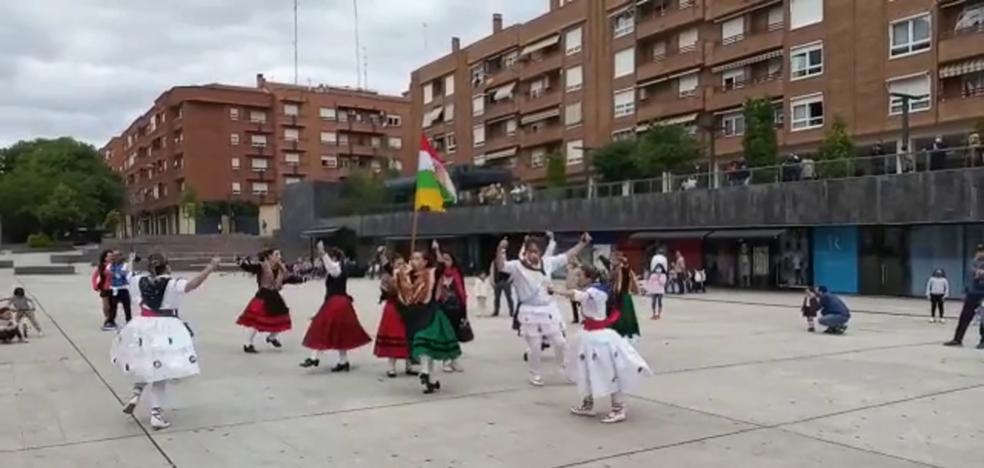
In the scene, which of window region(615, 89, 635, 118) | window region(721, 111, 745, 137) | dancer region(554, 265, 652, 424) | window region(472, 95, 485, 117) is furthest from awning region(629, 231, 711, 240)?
window region(472, 95, 485, 117)

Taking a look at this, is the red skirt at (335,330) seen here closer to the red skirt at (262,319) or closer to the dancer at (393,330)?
the dancer at (393,330)

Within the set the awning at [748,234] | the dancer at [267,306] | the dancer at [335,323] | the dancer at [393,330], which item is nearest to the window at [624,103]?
the awning at [748,234]

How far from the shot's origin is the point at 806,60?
43906mm

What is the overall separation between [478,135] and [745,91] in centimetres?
2962

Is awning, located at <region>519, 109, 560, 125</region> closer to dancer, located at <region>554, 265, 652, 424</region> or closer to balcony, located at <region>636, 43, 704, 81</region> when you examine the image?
balcony, located at <region>636, 43, 704, 81</region>

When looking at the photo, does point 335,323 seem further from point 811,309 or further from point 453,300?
point 811,309

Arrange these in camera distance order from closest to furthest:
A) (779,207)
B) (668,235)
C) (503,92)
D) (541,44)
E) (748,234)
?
(779,207) → (748,234) → (668,235) → (541,44) → (503,92)

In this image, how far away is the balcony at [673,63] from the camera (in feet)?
168

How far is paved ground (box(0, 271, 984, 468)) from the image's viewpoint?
7.43 metres

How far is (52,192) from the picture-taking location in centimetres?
8462

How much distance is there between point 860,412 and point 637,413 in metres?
2.23

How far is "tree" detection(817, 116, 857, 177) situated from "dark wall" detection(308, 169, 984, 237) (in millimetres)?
371

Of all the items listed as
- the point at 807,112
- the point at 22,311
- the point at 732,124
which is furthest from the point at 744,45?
the point at 22,311

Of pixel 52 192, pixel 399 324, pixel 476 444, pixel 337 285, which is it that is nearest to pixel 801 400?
pixel 476 444
